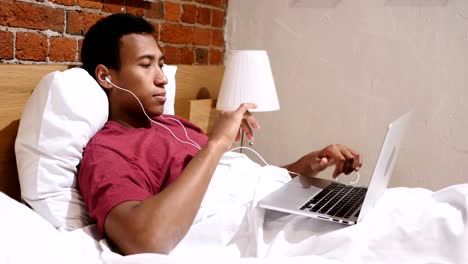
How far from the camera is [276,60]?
91.9 inches

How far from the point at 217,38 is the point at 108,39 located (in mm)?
1104

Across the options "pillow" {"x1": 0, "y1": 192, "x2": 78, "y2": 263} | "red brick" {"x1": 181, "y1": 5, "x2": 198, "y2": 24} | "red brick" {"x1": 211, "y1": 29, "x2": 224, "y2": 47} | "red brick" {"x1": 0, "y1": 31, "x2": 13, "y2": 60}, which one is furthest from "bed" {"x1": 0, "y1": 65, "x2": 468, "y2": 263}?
"red brick" {"x1": 211, "y1": 29, "x2": 224, "y2": 47}

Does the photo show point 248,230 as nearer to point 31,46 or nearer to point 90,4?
point 31,46

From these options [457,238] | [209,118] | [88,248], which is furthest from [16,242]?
[209,118]

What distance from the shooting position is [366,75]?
214 centimetres

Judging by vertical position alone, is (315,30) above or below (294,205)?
above

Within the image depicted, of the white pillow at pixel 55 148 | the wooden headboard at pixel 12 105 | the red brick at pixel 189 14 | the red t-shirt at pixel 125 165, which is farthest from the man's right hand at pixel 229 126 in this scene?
the red brick at pixel 189 14

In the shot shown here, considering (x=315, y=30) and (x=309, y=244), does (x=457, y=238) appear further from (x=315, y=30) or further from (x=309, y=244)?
(x=315, y=30)

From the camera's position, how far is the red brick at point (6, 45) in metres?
1.33

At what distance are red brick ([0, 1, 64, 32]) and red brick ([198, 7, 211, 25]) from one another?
0.82m

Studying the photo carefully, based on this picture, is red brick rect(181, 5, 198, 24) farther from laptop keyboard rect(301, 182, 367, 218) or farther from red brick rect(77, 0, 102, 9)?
laptop keyboard rect(301, 182, 367, 218)

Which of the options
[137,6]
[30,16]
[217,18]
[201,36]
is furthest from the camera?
[217,18]

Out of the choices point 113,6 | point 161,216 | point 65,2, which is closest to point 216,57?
point 113,6

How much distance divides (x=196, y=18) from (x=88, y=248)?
144cm
